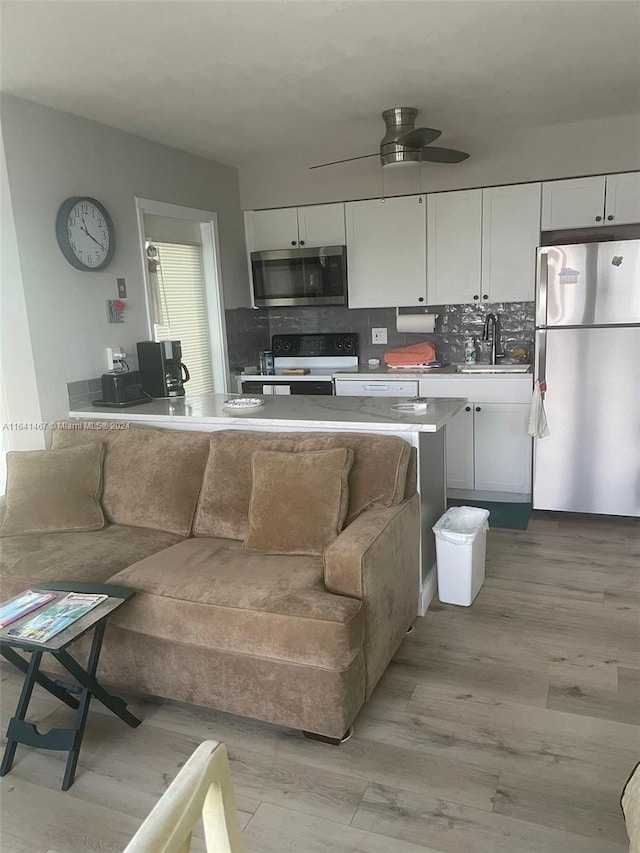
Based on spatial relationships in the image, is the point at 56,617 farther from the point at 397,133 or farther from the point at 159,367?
the point at 397,133

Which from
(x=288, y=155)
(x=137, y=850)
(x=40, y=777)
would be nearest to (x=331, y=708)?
(x=40, y=777)

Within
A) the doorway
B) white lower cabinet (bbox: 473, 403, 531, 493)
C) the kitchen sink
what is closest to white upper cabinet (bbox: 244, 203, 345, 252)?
the doorway

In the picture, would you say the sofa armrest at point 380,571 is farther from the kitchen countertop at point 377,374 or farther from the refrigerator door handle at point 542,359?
the kitchen countertop at point 377,374

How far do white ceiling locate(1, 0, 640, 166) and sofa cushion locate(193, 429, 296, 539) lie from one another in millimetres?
1705

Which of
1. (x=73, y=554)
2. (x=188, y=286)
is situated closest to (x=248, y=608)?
(x=73, y=554)

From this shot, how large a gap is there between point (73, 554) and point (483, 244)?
3.43 metres

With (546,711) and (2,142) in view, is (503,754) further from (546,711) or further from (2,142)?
(2,142)

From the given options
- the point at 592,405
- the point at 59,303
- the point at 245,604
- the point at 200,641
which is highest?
the point at 59,303

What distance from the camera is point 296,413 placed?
3090 mm

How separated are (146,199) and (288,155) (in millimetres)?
1391

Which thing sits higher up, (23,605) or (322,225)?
(322,225)

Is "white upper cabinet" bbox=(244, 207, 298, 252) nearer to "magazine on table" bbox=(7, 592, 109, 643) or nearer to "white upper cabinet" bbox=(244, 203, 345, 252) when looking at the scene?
"white upper cabinet" bbox=(244, 203, 345, 252)

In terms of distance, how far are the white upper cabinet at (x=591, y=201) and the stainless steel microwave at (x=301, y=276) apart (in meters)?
1.51

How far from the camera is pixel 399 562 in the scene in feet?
8.29
